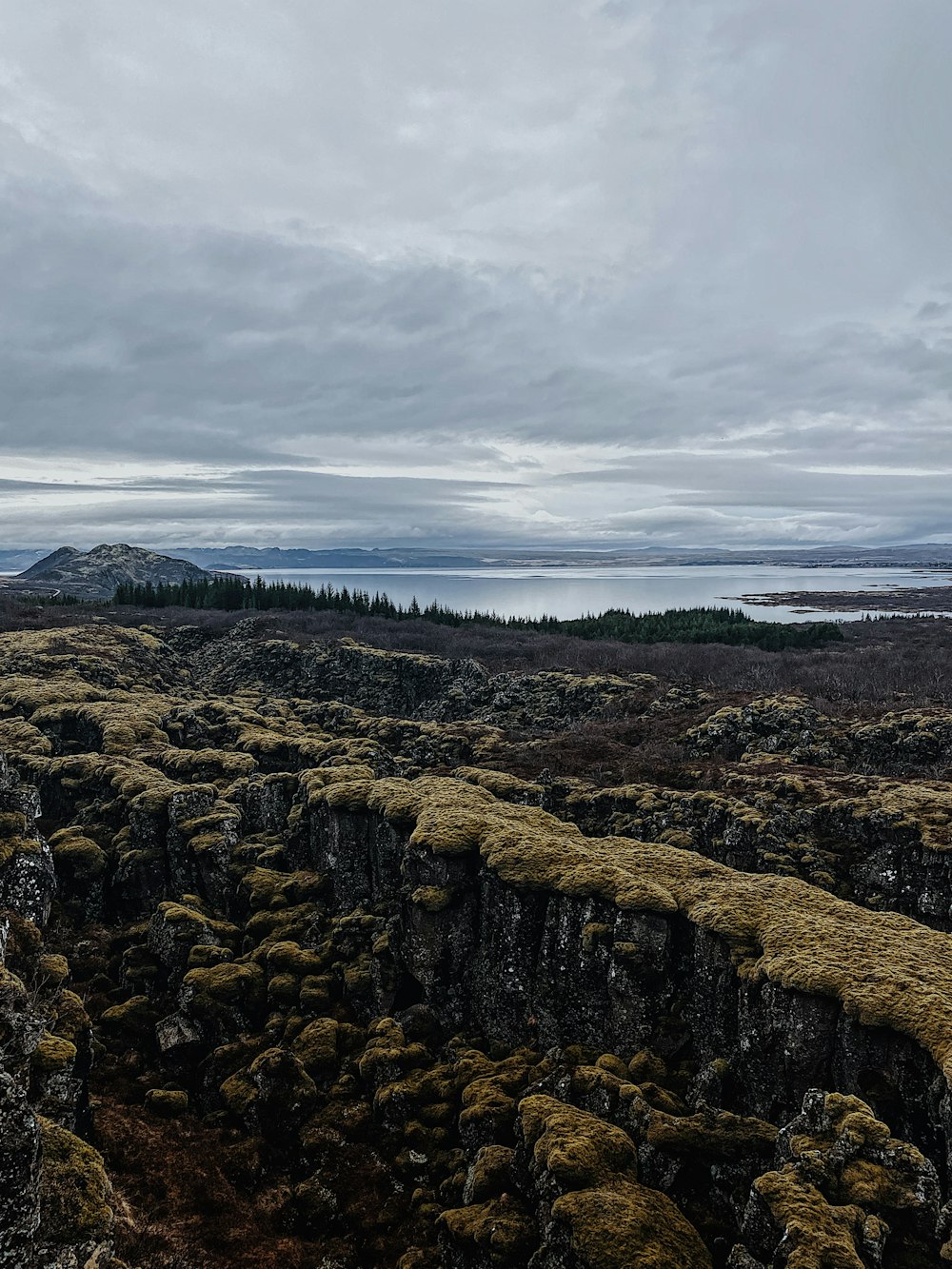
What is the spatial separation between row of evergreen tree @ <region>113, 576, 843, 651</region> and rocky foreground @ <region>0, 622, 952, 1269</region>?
211 feet

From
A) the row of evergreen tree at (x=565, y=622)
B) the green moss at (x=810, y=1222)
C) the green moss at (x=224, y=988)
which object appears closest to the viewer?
the green moss at (x=810, y=1222)

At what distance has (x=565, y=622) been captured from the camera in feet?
383

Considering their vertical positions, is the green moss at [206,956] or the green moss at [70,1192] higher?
the green moss at [70,1192]

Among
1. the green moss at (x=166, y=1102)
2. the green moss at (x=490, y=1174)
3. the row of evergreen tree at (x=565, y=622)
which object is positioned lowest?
the green moss at (x=166, y=1102)

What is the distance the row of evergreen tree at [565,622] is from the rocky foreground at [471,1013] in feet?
211

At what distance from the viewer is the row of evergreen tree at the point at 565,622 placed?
314ft

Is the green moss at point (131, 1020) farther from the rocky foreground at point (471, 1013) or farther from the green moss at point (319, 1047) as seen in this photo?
the green moss at point (319, 1047)

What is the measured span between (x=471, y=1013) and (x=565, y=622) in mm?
99618

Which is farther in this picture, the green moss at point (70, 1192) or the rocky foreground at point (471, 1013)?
the rocky foreground at point (471, 1013)

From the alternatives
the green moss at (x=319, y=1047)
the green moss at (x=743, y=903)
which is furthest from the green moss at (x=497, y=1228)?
the green moss at (x=743, y=903)

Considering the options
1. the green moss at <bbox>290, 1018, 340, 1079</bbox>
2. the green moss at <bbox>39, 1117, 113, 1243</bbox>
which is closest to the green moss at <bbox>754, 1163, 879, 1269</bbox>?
the green moss at <bbox>39, 1117, 113, 1243</bbox>

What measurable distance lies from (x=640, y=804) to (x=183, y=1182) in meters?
18.9

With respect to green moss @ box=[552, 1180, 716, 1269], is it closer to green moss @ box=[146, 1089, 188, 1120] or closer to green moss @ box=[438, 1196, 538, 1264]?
green moss @ box=[438, 1196, 538, 1264]

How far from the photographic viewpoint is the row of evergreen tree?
95.6m
